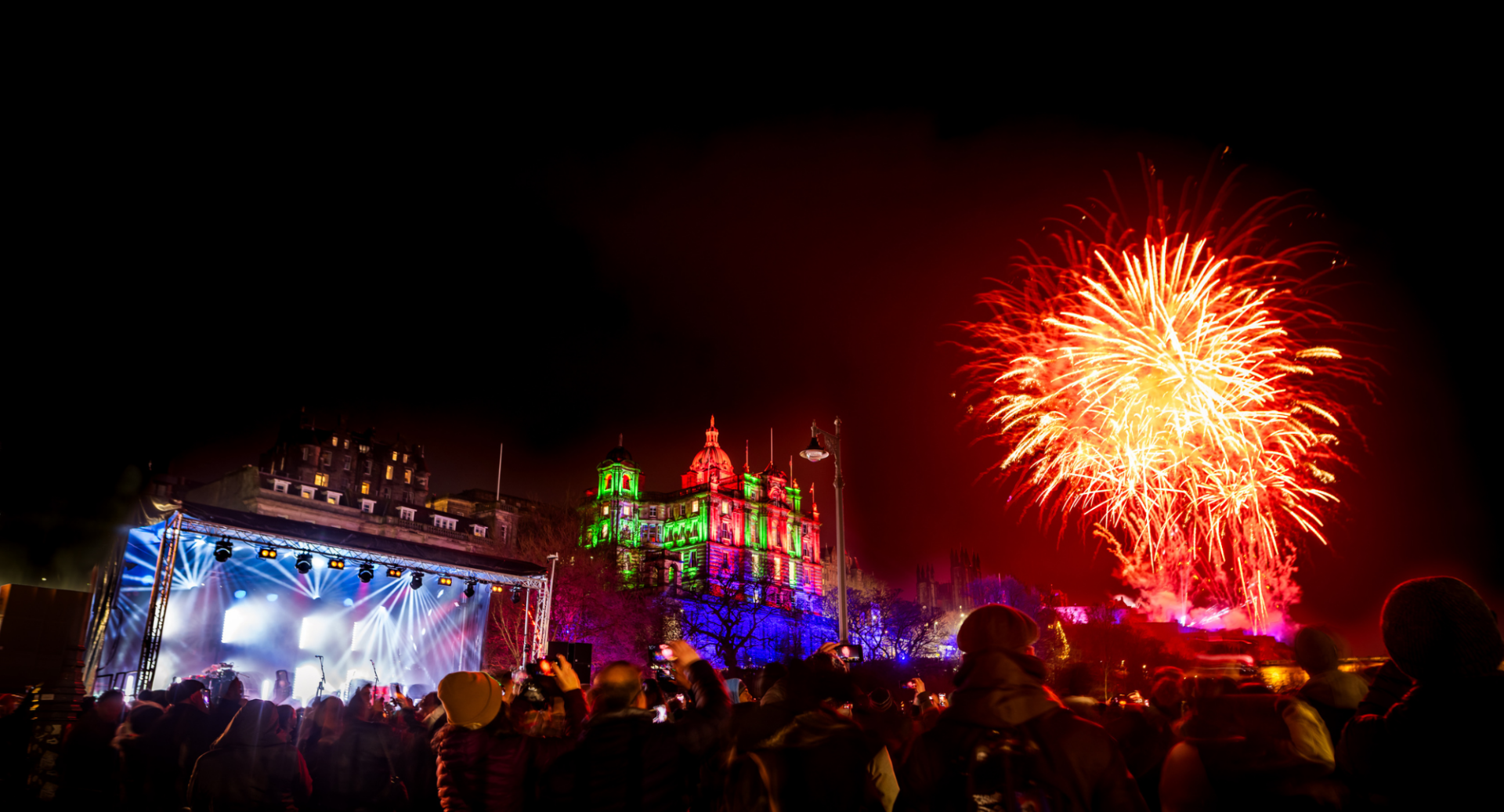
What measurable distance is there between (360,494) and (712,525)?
46.2 m

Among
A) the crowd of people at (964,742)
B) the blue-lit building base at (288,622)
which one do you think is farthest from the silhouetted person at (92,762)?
the blue-lit building base at (288,622)

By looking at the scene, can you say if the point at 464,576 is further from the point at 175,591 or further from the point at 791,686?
the point at 791,686

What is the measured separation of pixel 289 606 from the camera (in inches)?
960

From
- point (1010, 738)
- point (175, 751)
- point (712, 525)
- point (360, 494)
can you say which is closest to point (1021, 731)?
point (1010, 738)

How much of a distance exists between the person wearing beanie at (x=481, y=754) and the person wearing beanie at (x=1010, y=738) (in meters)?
2.48

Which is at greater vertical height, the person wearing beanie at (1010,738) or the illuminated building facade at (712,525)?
the illuminated building facade at (712,525)

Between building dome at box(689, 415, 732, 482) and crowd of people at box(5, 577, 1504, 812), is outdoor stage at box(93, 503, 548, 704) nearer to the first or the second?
crowd of people at box(5, 577, 1504, 812)

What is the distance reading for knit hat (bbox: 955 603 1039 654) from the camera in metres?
2.84

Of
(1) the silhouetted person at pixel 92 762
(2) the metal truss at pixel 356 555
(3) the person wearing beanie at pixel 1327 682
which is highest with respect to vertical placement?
(2) the metal truss at pixel 356 555

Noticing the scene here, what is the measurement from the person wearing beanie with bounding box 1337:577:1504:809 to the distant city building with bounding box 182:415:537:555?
45.7m

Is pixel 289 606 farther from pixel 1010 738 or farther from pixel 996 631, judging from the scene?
pixel 1010 738

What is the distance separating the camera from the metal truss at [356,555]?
17484 millimetres

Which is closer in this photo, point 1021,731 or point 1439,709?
point 1439,709

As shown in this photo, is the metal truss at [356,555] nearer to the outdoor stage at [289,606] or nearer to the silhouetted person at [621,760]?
the outdoor stage at [289,606]
